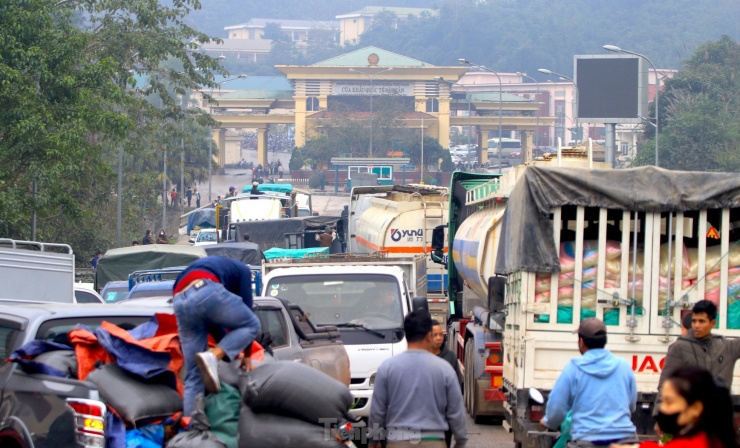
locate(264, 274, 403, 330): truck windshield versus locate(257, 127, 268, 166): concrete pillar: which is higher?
locate(257, 127, 268, 166): concrete pillar

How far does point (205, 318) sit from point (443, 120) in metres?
94.1

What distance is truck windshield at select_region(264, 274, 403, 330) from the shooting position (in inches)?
439

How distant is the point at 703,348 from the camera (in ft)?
23.3

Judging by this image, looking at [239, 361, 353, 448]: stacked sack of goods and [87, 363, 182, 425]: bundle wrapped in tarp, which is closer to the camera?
[239, 361, 353, 448]: stacked sack of goods

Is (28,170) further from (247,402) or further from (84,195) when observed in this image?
(247,402)

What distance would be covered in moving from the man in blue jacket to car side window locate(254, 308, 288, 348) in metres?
2.99

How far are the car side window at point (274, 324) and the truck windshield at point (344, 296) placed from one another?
7.96 feet

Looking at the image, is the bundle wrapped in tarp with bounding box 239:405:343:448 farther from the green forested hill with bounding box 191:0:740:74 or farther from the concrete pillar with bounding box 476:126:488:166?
the green forested hill with bounding box 191:0:740:74

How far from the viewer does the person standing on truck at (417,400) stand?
239 inches

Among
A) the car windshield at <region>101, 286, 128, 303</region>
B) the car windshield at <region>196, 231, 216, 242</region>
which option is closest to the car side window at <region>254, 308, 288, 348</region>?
the car windshield at <region>101, 286, 128, 303</region>

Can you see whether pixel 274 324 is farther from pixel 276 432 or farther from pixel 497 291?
pixel 276 432

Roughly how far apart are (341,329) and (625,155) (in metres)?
90.8

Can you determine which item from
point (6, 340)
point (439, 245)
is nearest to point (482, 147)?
point (439, 245)

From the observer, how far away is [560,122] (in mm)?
146500
